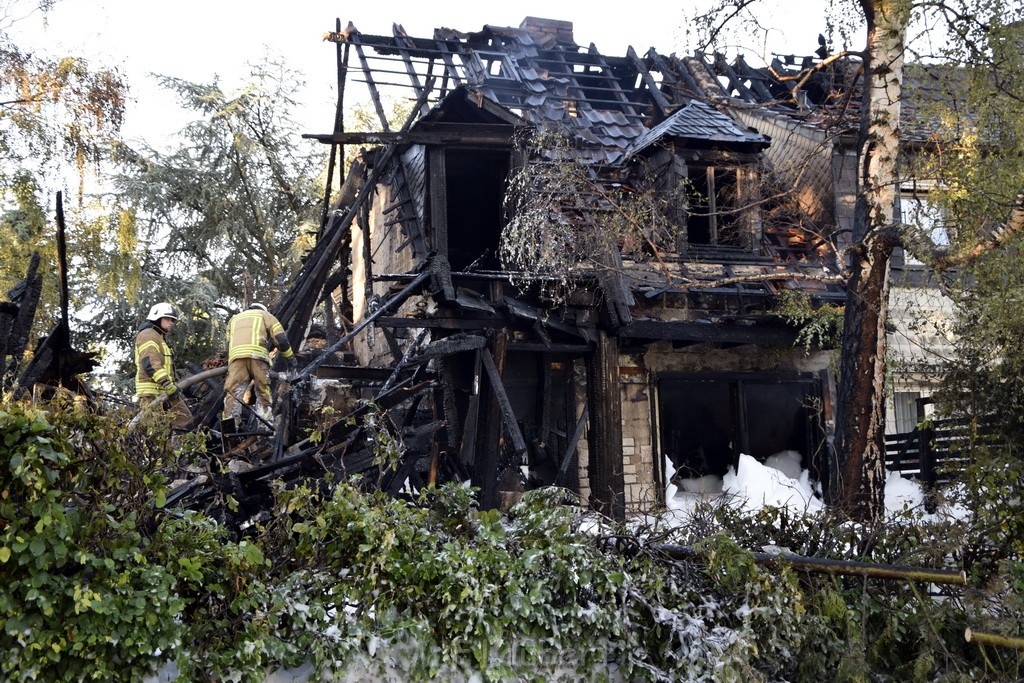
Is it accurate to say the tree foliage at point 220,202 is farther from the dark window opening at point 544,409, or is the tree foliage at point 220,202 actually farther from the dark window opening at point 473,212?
the dark window opening at point 544,409

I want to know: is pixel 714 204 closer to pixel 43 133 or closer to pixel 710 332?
pixel 710 332

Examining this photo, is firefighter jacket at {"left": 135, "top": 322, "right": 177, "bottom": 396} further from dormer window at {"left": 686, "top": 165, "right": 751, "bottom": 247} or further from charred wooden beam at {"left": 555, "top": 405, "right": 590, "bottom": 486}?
dormer window at {"left": 686, "top": 165, "right": 751, "bottom": 247}

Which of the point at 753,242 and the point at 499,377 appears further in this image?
the point at 753,242

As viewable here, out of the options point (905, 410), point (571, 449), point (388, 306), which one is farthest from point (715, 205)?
point (388, 306)

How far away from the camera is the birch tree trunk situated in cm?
990

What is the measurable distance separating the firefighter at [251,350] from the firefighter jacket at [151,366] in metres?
0.72

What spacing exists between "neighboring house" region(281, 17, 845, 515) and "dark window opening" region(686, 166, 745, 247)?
0.03 meters

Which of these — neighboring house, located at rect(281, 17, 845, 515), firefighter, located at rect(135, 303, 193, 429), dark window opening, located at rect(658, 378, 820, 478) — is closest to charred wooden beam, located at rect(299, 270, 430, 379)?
neighboring house, located at rect(281, 17, 845, 515)

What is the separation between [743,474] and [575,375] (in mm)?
2531

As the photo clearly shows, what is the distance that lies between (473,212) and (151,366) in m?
6.37

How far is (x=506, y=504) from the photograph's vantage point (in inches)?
478

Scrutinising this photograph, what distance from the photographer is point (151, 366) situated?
11125 millimetres

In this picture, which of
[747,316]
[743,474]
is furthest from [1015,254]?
[743,474]

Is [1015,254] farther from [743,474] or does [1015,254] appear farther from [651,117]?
[651,117]
